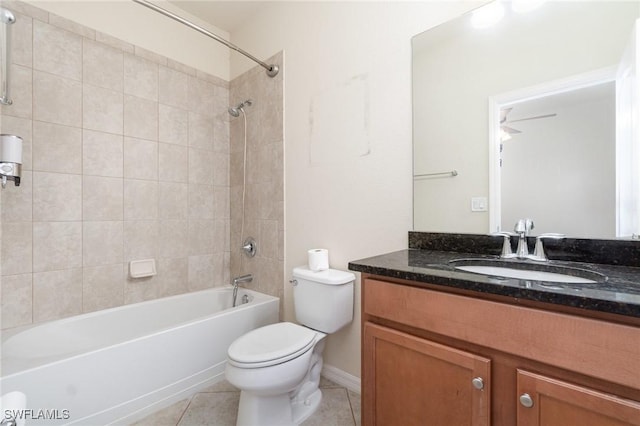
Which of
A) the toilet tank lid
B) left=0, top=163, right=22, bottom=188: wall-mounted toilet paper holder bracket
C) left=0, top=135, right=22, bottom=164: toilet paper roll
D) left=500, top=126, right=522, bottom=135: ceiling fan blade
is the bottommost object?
the toilet tank lid

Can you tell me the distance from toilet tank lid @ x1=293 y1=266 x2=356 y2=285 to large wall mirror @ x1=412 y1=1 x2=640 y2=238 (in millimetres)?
498

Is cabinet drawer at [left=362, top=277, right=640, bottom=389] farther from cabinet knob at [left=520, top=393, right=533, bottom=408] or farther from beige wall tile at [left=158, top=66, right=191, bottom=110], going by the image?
beige wall tile at [left=158, top=66, right=191, bottom=110]

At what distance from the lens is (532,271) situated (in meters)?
1.01

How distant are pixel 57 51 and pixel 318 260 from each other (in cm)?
202

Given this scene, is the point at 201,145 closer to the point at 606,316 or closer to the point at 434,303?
the point at 434,303

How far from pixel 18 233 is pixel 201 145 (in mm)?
1259

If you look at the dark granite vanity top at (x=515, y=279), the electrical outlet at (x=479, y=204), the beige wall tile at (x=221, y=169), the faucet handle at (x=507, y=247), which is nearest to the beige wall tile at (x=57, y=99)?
the beige wall tile at (x=221, y=169)

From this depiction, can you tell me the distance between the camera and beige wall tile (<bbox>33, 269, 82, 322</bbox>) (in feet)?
5.39

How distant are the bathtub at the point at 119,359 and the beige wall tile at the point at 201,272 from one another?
0.20m

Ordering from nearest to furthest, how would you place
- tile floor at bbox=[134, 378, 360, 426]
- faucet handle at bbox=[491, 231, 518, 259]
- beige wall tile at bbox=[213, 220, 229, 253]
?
faucet handle at bbox=[491, 231, 518, 259] < tile floor at bbox=[134, 378, 360, 426] < beige wall tile at bbox=[213, 220, 229, 253]

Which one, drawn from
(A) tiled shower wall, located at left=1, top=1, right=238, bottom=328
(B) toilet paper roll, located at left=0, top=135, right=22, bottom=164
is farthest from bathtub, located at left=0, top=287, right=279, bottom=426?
(B) toilet paper roll, located at left=0, top=135, right=22, bottom=164

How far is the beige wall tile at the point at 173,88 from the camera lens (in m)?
2.13

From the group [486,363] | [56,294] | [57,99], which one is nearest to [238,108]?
[57,99]

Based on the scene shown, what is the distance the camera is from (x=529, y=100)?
3.77ft
